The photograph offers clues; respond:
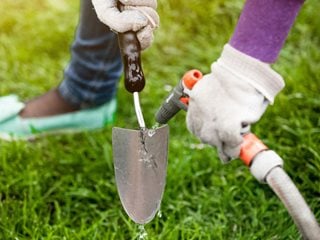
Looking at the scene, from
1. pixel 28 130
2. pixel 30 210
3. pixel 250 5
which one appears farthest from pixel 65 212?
pixel 250 5

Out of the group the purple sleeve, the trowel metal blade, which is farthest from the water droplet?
the purple sleeve

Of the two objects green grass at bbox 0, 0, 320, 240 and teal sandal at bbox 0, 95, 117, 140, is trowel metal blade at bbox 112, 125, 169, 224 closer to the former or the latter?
green grass at bbox 0, 0, 320, 240

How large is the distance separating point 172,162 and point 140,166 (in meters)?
0.60

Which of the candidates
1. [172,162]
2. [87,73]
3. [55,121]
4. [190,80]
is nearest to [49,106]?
[55,121]

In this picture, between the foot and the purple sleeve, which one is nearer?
the purple sleeve

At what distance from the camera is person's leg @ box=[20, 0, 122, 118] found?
89.1 inches

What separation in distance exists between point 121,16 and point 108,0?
48mm

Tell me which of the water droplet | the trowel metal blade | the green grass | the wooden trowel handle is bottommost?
the green grass

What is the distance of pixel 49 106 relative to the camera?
8.15 ft

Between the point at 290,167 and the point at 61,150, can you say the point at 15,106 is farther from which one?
the point at 290,167

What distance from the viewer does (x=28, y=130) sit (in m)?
2.47

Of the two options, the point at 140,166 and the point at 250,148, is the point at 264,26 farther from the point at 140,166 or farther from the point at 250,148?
the point at 140,166

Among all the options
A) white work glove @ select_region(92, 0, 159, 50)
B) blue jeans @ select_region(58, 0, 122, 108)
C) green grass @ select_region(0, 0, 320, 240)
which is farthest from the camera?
blue jeans @ select_region(58, 0, 122, 108)

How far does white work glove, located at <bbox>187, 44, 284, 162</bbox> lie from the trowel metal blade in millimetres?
107
